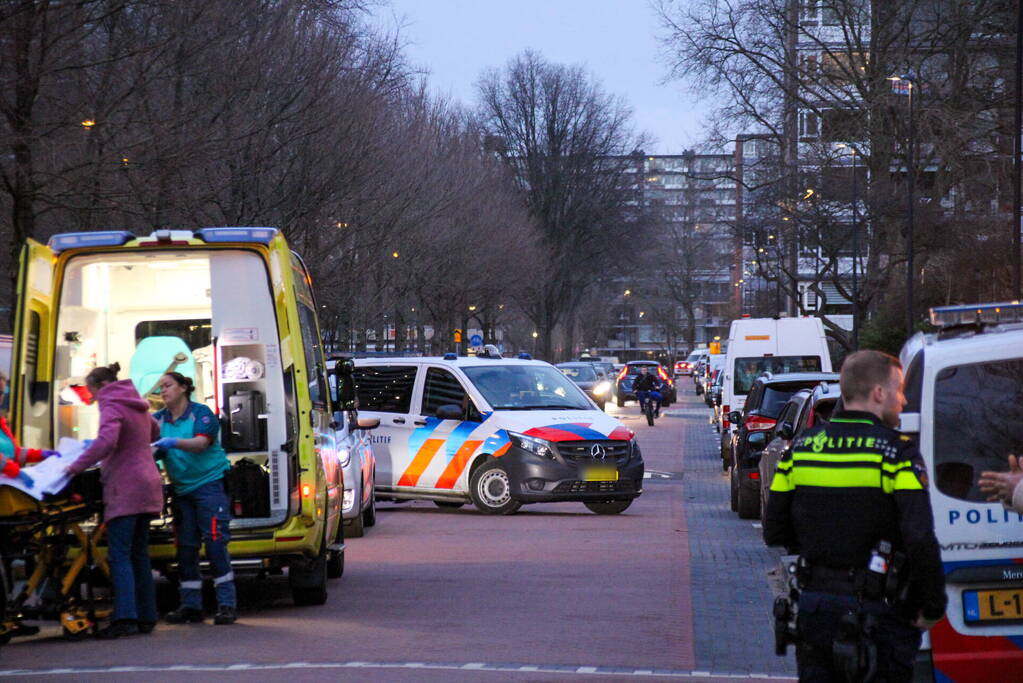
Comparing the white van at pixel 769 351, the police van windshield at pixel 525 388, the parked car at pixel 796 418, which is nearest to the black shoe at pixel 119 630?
the parked car at pixel 796 418

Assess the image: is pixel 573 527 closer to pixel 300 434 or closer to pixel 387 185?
pixel 300 434

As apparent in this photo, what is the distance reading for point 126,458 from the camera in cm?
987

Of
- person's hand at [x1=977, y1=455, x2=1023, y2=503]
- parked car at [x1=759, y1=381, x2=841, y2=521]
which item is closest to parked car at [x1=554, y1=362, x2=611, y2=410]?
parked car at [x1=759, y1=381, x2=841, y2=521]

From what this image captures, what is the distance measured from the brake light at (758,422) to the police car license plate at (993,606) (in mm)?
13194

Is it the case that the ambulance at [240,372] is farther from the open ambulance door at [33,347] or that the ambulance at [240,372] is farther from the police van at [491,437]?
the police van at [491,437]

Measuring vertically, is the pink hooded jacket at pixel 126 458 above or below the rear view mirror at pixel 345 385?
below

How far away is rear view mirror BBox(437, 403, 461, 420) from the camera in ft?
62.5

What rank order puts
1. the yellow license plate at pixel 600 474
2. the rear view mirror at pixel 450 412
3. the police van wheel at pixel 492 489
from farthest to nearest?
1. the rear view mirror at pixel 450 412
2. the police van wheel at pixel 492 489
3. the yellow license plate at pixel 600 474

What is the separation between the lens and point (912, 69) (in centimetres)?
4234

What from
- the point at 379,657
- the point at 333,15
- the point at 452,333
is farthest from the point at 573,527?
the point at 452,333

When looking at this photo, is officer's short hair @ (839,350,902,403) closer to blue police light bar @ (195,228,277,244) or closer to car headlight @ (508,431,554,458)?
blue police light bar @ (195,228,277,244)

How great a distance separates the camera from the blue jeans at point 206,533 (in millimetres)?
10344

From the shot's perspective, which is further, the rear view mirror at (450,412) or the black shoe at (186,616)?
the rear view mirror at (450,412)

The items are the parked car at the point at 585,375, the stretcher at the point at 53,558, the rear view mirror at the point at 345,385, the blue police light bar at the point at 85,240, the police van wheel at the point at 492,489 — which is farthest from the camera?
the parked car at the point at 585,375
